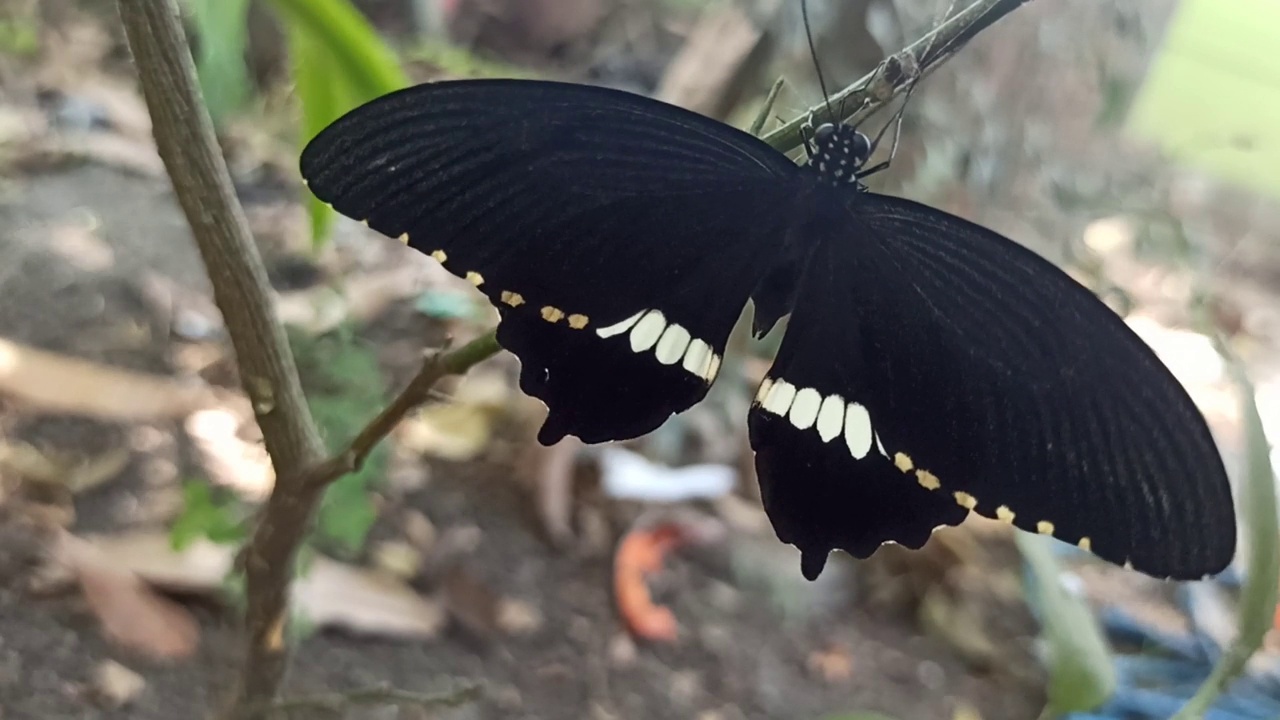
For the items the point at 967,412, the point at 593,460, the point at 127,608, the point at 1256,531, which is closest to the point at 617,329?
the point at 967,412

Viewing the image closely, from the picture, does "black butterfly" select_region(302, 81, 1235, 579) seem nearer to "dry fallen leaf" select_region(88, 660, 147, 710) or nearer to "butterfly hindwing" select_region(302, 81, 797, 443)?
"butterfly hindwing" select_region(302, 81, 797, 443)

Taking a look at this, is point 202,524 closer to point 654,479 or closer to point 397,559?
point 397,559

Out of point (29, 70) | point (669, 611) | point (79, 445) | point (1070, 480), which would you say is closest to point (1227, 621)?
point (669, 611)

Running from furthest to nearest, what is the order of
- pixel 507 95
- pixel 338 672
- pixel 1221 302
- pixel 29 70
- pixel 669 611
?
pixel 29 70, pixel 1221 302, pixel 669 611, pixel 338 672, pixel 507 95

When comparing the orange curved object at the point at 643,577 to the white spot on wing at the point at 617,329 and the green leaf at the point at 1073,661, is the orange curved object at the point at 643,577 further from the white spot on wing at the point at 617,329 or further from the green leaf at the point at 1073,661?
the white spot on wing at the point at 617,329

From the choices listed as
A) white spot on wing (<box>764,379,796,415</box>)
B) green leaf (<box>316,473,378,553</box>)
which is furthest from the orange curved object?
white spot on wing (<box>764,379,796,415</box>)

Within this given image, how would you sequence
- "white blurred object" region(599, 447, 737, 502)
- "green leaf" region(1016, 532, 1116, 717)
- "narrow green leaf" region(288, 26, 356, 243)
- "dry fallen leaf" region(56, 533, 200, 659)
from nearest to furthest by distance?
"green leaf" region(1016, 532, 1116, 717), "narrow green leaf" region(288, 26, 356, 243), "dry fallen leaf" region(56, 533, 200, 659), "white blurred object" region(599, 447, 737, 502)

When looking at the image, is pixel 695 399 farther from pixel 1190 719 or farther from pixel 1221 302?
pixel 1221 302

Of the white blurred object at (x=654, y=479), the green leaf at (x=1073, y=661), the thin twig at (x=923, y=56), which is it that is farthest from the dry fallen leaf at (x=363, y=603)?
the thin twig at (x=923, y=56)
